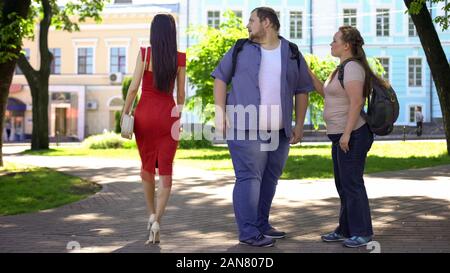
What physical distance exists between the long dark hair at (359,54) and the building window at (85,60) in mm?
46694

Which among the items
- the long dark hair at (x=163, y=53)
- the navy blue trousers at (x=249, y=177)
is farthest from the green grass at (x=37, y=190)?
the navy blue trousers at (x=249, y=177)

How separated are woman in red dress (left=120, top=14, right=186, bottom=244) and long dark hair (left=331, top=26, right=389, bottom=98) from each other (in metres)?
1.37

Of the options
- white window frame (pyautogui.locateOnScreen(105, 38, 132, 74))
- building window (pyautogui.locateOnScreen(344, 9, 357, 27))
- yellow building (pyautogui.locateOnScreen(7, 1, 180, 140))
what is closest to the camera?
building window (pyautogui.locateOnScreen(344, 9, 357, 27))

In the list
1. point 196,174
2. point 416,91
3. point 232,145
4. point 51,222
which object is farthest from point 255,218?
point 416,91

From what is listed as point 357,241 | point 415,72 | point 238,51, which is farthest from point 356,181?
point 415,72

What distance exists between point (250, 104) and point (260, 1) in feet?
144

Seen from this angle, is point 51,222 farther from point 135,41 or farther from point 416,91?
point 135,41

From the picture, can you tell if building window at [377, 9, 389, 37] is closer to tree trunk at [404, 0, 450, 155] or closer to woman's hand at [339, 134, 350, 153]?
tree trunk at [404, 0, 450, 155]

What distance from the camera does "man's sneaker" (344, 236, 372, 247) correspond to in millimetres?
5406

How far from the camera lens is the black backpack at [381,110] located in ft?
18.0

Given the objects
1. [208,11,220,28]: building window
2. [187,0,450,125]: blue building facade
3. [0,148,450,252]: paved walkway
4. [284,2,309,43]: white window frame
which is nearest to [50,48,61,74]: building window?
[187,0,450,125]: blue building facade

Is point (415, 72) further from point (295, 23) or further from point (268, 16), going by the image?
point (268, 16)

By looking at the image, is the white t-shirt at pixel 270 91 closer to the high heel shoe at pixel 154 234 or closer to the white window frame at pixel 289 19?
the high heel shoe at pixel 154 234

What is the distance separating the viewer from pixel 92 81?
50.8 meters
